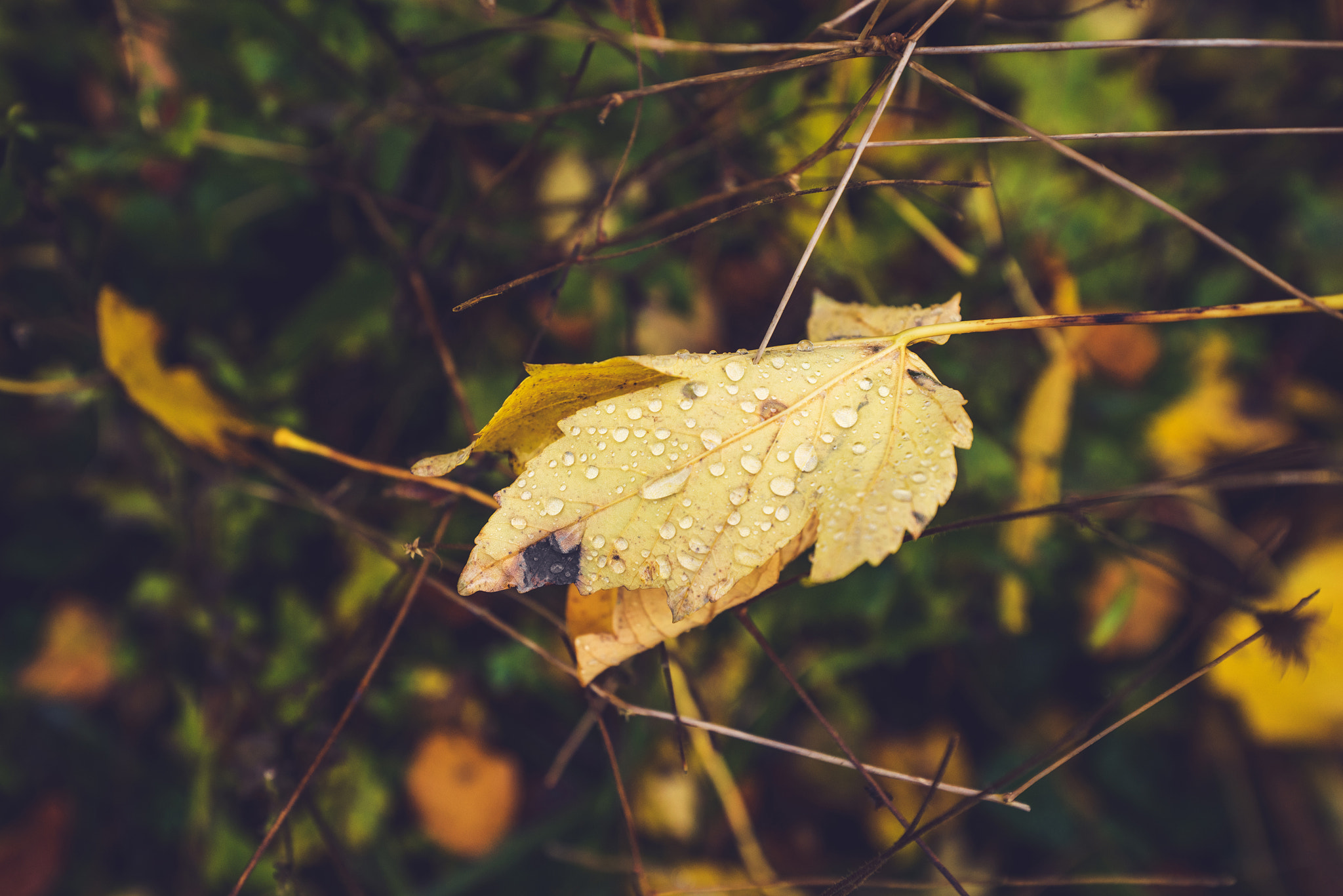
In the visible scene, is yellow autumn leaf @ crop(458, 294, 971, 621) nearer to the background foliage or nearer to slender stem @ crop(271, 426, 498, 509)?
slender stem @ crop(271, 426, 498, 509)

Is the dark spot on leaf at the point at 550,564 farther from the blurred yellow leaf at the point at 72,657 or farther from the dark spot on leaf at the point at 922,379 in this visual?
the blurred yellow leaf at the point at 72,657

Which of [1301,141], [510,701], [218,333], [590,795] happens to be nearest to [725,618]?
[590,795]

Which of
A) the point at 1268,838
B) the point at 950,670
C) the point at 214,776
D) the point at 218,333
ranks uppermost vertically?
the point at 218,333

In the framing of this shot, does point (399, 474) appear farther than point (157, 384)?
No

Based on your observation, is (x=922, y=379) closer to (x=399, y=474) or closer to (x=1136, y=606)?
(x=399, y=474)

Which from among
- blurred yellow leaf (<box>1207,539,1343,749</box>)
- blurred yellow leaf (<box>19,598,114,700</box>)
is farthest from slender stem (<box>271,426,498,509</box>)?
blurred yellow leaf (<box>1207,539,1343,749</box>)

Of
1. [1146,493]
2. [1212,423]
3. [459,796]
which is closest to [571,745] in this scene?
[459,796]

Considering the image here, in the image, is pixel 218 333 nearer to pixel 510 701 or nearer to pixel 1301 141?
pixel 510 701
